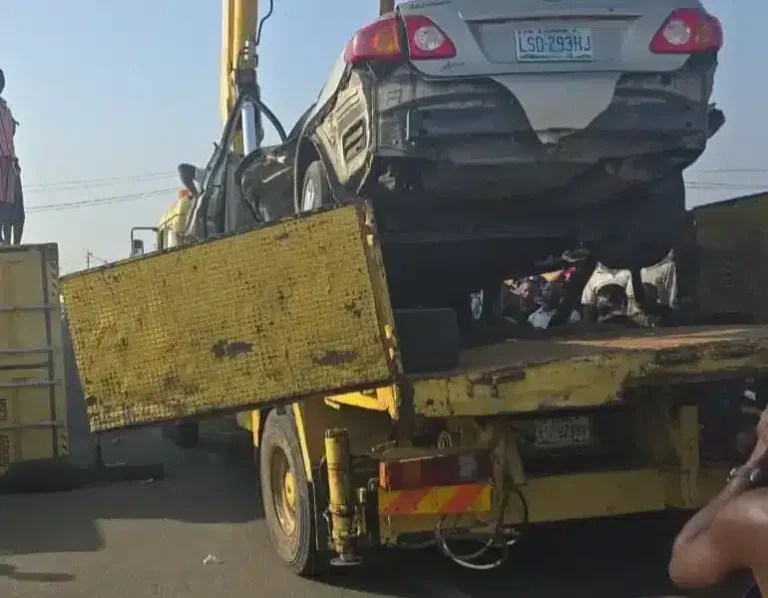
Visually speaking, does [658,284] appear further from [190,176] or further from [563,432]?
[190,176]

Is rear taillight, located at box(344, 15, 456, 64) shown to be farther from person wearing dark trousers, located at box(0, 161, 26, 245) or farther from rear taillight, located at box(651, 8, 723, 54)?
person wearing dark trousers, located at box(0, 161, 26, 245)

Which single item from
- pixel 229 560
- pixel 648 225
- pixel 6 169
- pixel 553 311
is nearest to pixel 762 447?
pixel 648 225

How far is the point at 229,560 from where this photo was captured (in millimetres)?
6605

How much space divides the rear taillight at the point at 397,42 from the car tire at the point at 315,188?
973mm

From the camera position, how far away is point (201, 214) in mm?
9062

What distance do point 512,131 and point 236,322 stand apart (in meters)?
1.85

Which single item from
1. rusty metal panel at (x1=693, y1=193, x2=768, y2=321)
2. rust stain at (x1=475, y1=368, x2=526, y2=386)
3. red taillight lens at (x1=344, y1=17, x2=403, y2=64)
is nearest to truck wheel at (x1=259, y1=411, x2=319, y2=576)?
rust stain at (x1=475, y1=368, x2=526, y2=386)

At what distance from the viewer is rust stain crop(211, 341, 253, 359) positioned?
4828mm

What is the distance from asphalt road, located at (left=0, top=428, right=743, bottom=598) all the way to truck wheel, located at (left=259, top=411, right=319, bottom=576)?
5.6 inches

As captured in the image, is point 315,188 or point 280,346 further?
point 315,188

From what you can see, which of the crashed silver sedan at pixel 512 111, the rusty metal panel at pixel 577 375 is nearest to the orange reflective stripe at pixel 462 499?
the rusty metal panel at pixel 577 375

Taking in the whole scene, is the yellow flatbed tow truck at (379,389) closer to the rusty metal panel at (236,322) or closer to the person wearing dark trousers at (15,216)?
the rusty metal panel at (236,322)

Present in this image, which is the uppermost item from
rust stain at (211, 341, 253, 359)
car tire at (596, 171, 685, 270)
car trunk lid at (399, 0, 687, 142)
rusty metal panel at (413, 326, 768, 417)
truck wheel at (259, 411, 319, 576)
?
car trunk lid at (399, 0, 687, 142)

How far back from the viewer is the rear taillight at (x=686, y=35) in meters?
5.96
